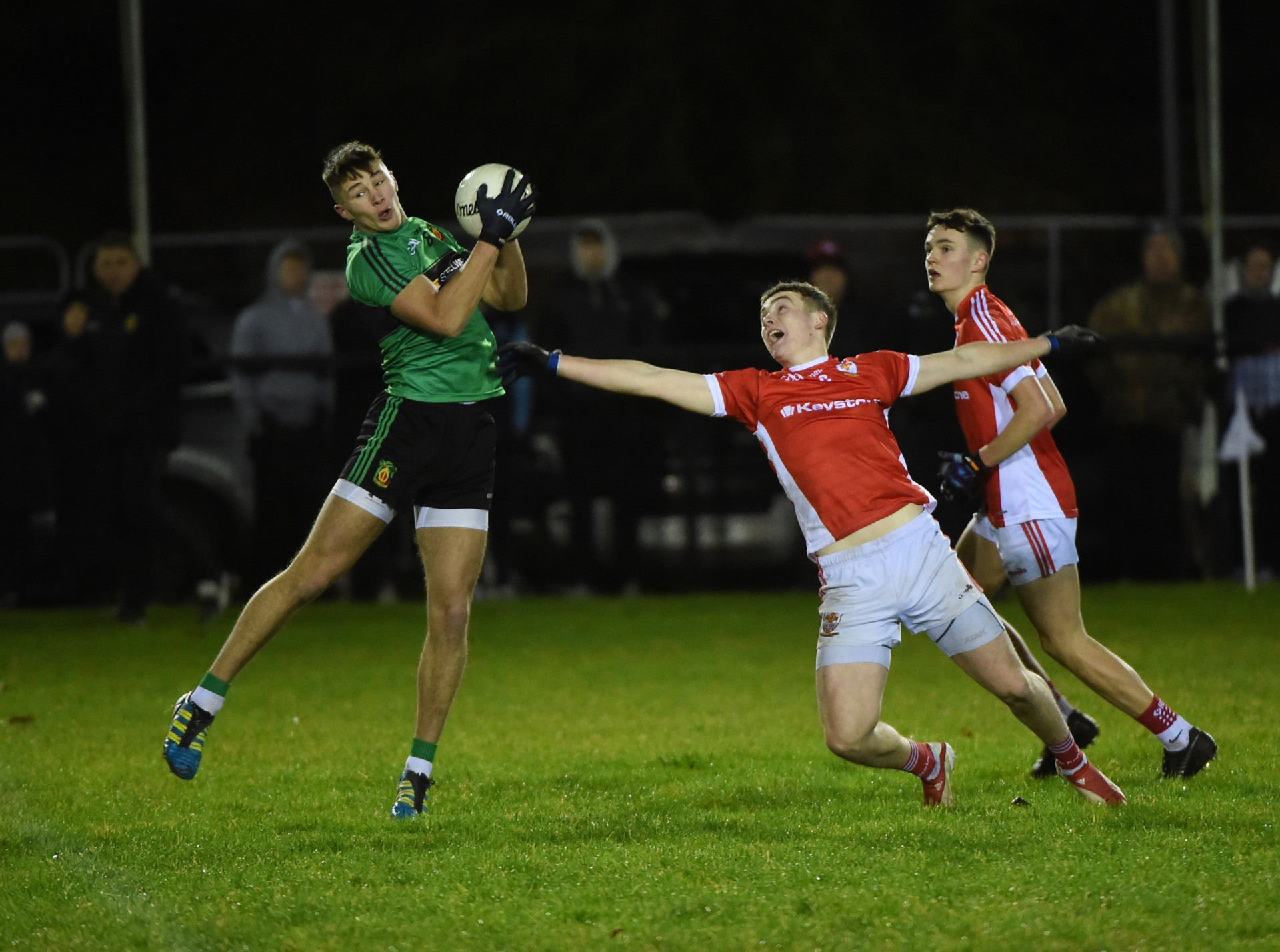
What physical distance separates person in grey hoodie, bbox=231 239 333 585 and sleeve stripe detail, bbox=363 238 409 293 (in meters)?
6.36

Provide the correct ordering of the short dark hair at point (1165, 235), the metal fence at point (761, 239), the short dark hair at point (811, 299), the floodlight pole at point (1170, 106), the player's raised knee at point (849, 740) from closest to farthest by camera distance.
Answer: the player's raised knee at point (849, 740)
the short dark hair at point (811, 299)
the short dark hair at point (1165, 235)
the metal fence at point (761, 239)
the floodlight pole at point (1170, 106)

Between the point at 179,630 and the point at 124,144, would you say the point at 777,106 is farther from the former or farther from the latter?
the point at 179,630

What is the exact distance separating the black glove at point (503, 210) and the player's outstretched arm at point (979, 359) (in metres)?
1.44

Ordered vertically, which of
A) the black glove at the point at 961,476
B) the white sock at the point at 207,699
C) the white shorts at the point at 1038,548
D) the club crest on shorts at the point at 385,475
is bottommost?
the white sock at the point at 207,699

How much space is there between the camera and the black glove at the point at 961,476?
6.14 m

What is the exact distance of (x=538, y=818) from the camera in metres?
5.86

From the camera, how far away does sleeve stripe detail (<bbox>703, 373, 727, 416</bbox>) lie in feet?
18.7

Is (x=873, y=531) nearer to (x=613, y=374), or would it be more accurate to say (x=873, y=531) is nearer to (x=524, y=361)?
(x=613, y=374)

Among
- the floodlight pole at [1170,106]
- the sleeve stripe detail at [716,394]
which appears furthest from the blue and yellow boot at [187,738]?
the floodlight pole at [1170,106]

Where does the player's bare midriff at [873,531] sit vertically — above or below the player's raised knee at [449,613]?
above

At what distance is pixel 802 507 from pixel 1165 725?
1586 mm

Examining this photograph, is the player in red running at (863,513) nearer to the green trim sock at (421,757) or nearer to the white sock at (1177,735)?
the white sock at (1177,735)

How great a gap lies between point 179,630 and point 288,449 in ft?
4.98

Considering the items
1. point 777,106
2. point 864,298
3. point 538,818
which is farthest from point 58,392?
point 777,106
